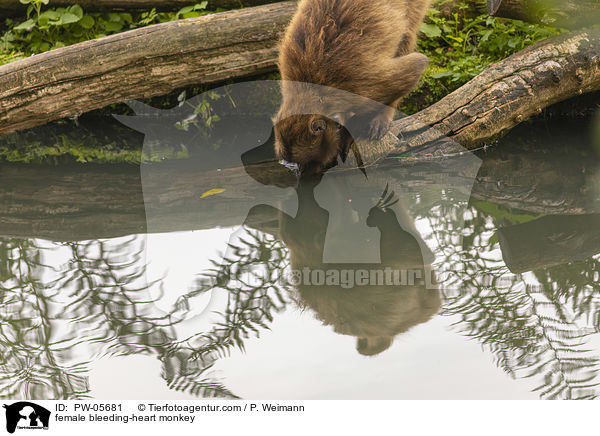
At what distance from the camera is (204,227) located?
10.7 ft

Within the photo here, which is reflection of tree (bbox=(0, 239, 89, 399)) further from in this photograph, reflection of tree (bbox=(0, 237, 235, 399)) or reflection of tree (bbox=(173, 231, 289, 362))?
reflection of tree (bbox=(173, 231, 289, 362))

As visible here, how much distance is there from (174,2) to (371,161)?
2.76 metres

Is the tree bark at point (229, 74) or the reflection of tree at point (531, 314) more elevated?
the tree bark at point (229, 74)

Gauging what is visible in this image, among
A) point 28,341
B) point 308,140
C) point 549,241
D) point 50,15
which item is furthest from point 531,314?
point 50,15

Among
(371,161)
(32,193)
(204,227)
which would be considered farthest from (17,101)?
(371,161)

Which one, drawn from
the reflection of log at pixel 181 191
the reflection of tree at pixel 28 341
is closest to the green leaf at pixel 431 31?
the reflection of log at pixel 181 191

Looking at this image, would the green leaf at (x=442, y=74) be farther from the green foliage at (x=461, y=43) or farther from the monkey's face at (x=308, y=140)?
the monkey's face at (x=308, y=140)

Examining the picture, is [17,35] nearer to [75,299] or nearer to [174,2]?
[174,2]

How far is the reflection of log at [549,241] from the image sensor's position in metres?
2.73

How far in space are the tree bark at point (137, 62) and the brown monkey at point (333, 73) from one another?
762 millimetres

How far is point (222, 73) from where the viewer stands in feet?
15.1
